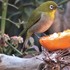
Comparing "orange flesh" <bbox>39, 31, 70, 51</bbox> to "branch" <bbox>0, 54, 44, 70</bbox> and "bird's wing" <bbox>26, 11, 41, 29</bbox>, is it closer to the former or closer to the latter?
"branch" <bbox>0, 54, 44, 70</bbox>

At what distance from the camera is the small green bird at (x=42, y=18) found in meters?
2.17

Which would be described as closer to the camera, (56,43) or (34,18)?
(56,43)

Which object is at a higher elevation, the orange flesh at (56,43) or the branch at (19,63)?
the orange flesh at (56,43)

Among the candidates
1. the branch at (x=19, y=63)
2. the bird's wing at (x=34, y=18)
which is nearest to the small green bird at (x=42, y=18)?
the bird's wing at (x=34, y=18)

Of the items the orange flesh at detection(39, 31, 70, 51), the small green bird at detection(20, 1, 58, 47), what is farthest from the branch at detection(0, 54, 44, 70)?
the small green bird at detection(20, 1, 58, 47)

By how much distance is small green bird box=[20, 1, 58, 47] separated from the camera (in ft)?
7.11

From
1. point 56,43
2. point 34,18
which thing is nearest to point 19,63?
A: point 56,43

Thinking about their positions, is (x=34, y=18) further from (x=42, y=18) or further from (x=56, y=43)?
(x=56, y=43)

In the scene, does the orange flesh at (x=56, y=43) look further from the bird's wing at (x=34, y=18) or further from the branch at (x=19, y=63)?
the bird's wing at (x=34, y=18)

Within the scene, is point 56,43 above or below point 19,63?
above

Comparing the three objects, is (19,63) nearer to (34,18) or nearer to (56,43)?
(56,43)

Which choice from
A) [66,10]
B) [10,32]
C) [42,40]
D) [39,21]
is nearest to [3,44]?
[39,21]

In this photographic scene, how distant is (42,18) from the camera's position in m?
2.20

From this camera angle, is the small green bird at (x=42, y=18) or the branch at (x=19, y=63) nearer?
the branch at (x=19, y=63)
